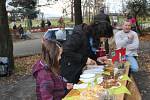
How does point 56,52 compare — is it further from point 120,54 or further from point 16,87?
point 16,87

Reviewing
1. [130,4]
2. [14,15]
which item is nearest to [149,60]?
[130,4]

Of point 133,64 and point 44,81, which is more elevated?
point 44,81

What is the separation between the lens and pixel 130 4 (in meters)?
38.1

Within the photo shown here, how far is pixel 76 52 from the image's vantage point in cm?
669

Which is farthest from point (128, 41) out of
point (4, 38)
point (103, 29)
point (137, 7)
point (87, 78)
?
point (137, 7)

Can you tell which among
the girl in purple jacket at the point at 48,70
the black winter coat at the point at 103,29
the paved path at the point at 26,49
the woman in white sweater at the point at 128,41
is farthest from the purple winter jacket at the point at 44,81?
the paved path at the point at 26,49

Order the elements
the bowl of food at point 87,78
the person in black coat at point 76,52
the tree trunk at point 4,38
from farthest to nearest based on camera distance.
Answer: the tree trunk at point 4,38 → the person in black coat at point 76,52 → the bowl of food at point 87,78

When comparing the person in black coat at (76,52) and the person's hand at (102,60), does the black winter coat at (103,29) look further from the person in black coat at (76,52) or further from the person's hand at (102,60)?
the person's hand at (102,60)

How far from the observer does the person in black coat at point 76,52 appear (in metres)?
6.55

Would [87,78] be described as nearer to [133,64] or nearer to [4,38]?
[133,64]

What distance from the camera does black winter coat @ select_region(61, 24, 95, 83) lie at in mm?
6559

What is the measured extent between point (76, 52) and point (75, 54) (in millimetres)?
34

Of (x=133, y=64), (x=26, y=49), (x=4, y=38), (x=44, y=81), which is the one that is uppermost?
(x=44, y=81)

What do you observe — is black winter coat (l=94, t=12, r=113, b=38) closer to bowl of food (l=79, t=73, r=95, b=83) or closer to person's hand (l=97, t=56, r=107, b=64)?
bowl of food (l=79, t=73, r=95, b=83)
